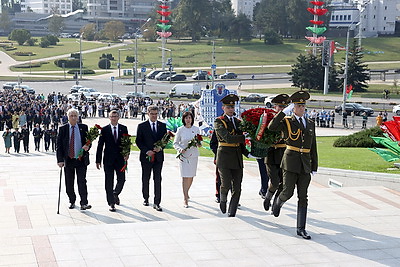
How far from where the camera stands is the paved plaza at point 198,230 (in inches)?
308

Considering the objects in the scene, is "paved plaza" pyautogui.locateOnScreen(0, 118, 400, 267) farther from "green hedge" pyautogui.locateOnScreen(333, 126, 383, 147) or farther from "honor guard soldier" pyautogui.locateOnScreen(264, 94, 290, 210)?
"green hedge" pyautogui.locateOnScreen(333, 126, 383, 147)

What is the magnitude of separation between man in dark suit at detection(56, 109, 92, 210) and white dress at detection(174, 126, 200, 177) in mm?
1548

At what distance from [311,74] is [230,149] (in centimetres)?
5798

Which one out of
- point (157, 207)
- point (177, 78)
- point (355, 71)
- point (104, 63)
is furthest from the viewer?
point (104, 63)

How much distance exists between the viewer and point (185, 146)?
11.3 metres

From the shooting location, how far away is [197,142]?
11.2 m

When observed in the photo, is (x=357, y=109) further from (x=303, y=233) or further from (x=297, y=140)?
(x=303, y=233)

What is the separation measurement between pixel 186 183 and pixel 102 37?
12311cm

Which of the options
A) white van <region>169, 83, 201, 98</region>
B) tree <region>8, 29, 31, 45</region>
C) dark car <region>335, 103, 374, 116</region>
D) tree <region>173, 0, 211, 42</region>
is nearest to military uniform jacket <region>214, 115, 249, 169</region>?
dark car <region>335, 103, 374, 116</region>

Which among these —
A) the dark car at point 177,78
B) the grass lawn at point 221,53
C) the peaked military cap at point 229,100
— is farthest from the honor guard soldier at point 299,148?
the grass lawn at point 221,53

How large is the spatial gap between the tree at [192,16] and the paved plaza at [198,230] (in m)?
108

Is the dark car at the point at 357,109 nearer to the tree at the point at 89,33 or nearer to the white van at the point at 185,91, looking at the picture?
the white van at the point at 185,91

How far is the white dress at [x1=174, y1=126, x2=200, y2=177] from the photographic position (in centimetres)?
1129

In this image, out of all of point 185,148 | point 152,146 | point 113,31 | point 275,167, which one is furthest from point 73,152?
point 113,31
